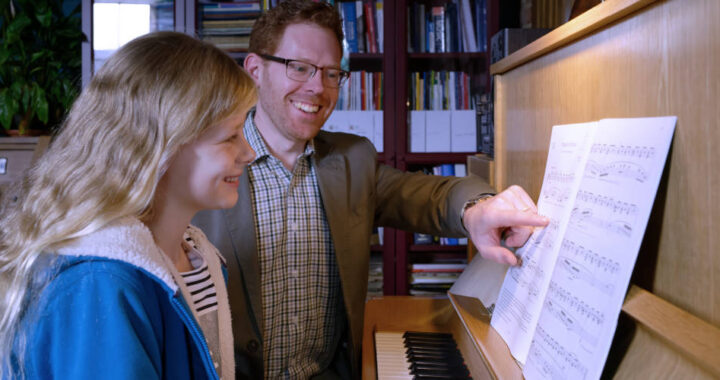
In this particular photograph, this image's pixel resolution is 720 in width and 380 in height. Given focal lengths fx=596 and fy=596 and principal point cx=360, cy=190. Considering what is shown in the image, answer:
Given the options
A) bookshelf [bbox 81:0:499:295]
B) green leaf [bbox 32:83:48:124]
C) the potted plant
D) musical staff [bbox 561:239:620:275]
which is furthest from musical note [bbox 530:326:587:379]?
green leaf [bbox 32:83:48:124]

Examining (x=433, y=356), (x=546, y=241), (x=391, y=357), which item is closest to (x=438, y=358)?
(x=433, y=356)

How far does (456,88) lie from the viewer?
3.14 metres

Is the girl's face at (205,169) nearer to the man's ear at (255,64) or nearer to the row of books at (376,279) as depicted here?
the man's ear at (255,64)

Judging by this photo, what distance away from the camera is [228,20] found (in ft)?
10.0

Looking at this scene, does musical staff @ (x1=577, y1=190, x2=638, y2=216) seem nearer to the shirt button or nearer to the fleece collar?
the fleece collar

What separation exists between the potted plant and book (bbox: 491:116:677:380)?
2.65m

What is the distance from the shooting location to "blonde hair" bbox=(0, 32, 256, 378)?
2.98 ft

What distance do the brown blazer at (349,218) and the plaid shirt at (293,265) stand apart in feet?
0.16

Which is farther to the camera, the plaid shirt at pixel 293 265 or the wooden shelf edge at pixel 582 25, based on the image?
the plaid shirt at pixel 293 265

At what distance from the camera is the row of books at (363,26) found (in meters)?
3.08

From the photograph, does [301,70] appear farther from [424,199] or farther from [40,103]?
[40,103]

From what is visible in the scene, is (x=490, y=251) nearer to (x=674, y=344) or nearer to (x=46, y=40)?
(x=674, y=344)

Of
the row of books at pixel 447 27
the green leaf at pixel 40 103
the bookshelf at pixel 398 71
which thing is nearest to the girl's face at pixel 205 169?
the bookshelf at pixel 398 71

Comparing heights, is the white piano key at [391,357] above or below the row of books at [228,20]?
below
